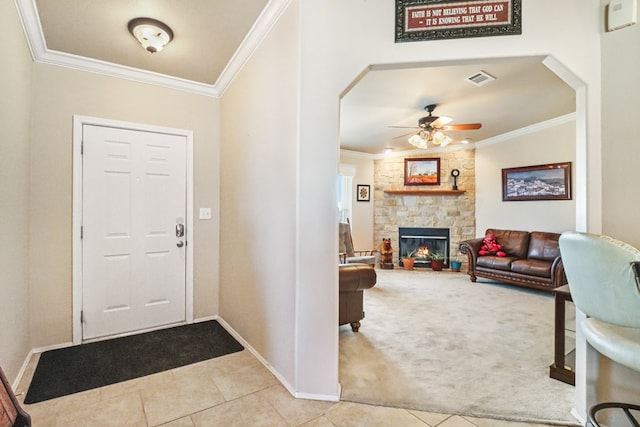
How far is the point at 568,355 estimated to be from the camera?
2.30m

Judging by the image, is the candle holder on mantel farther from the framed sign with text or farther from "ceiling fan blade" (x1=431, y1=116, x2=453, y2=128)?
the framed sign with text

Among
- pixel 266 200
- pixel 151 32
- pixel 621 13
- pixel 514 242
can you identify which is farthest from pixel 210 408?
pixel 514 242

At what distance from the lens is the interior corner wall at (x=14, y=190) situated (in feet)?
5.69

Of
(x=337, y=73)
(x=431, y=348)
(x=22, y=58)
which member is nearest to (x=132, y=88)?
(x=22, y=58)

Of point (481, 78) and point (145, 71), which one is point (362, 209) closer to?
point (481, 78)

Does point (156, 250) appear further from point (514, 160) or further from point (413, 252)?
point (514, 160)

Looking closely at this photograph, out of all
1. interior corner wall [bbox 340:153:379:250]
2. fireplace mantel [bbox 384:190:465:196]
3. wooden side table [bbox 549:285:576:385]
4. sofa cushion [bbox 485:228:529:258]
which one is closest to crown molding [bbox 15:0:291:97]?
wooden side table [bbox 549:285:576:385]

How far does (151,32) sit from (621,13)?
2879 millimetres

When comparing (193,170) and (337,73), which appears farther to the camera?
(193,170)

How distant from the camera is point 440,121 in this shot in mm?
3703

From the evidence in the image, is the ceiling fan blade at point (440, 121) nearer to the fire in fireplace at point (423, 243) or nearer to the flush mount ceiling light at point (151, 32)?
the fire in fireplace at point (423, 243)

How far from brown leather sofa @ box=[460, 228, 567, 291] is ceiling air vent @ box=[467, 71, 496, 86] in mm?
2660

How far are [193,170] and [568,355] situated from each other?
12.2 ft

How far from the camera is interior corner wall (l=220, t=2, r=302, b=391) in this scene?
194cm
